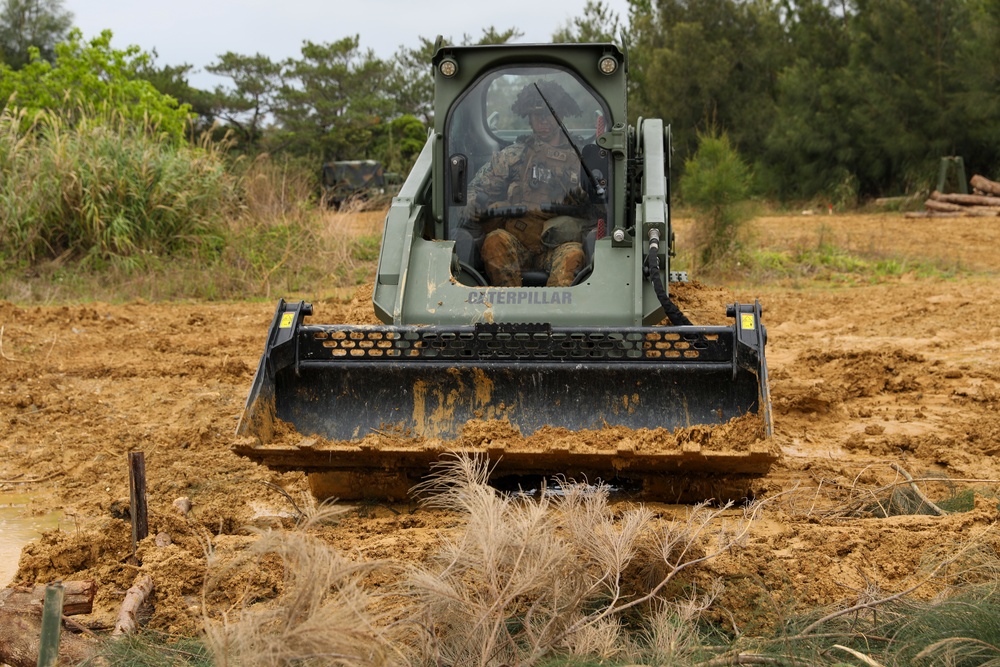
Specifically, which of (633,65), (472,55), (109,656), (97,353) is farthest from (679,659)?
(633,65)

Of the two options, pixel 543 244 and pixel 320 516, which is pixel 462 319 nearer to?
pixel 543 244

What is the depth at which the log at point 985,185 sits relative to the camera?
20438mm

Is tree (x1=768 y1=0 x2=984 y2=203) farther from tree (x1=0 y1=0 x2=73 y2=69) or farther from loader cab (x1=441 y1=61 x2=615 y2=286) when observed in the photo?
tree (x1=0 y1=0 x2=73 y2=69)

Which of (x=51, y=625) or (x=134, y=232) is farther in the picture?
(x=134, y=232)

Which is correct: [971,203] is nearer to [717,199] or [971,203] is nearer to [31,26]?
[717,199]

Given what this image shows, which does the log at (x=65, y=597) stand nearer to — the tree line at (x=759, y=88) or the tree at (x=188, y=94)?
the tree line at (x=759, y=88)

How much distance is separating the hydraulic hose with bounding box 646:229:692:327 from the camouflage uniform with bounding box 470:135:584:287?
689 mm

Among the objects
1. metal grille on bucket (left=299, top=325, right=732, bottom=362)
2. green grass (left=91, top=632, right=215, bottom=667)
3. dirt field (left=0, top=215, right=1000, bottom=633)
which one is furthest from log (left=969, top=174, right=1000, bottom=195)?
green grass (left=91, top=632, right=215, bottom=667)

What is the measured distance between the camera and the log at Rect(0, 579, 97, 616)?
3159mm

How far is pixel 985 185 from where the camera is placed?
67.8 ft

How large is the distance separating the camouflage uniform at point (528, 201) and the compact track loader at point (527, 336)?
1cm

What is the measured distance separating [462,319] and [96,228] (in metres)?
7.75

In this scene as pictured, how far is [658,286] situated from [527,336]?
2.58ft

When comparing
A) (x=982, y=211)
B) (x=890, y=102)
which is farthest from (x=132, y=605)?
(x=890, y=102)
